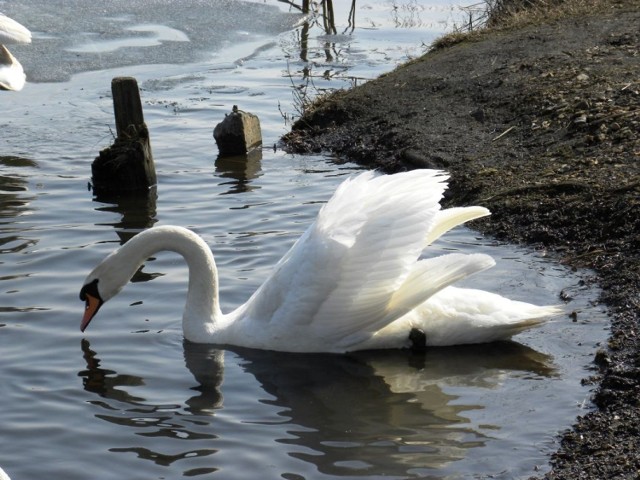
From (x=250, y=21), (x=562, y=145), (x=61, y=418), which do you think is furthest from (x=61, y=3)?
(x=61, y=418)

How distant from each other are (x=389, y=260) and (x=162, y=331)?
5.42ft

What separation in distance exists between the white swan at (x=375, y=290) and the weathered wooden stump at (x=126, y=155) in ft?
11.9

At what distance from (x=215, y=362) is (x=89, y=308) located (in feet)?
3.13

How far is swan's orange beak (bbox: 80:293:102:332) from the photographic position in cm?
716

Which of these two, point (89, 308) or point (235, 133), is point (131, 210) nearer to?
point (235, 133)

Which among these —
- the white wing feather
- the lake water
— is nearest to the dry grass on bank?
the lake water

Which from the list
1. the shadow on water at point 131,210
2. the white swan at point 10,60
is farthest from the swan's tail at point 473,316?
the white swan at point 10,60

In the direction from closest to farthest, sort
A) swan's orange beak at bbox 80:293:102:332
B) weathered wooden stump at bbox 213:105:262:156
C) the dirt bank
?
1. the dirt bank
2. swan's orange beak at bbox 80:293:102:332
3. weathered wooden stump at bbox 213:105:262:156

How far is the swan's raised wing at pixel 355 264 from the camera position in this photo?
6.65 meters

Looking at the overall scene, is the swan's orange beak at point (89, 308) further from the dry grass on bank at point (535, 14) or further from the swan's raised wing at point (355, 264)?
the dry grass on bank at point (535, 14)

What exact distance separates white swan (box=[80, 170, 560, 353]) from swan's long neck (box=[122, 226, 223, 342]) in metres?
0.02

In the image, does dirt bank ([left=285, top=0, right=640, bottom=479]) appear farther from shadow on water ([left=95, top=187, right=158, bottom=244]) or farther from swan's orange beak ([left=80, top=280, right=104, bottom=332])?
swan's orange beak ([left=80, top=280, right=104, bottom=332])

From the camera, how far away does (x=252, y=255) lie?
868cm

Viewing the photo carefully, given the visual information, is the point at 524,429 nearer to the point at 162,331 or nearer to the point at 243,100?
the point at 162,331
